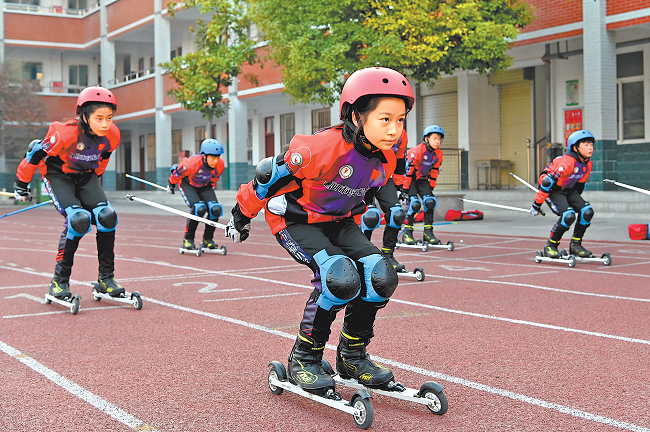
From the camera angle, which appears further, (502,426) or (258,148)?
(258,148)

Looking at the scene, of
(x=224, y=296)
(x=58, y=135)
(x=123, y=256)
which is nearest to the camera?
(x=58, y=135)

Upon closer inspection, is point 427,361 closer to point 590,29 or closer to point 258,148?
point 590,29

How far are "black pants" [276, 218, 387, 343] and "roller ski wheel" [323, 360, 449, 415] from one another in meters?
0.34

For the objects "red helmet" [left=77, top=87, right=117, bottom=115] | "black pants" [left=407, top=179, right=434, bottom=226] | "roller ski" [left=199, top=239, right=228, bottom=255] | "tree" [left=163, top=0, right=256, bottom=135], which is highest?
"tree" [left=163, top=0, right=256, bottom=135]

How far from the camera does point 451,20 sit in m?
20.0

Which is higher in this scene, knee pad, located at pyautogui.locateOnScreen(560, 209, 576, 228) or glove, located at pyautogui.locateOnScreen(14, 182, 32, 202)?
glove, located at pyautogui.locateOnScreen(14, 182, 32, 202)

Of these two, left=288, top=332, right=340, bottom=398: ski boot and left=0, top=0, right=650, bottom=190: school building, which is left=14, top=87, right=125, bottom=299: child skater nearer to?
left=288, top=332, right=340, bottom=398: ski boot

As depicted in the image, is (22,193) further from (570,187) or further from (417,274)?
(570,187)

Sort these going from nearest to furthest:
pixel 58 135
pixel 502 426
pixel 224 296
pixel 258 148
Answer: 1. pixel 502 426
2. pixel 58 135
3. pixel 224 296
4. pixel 258 148

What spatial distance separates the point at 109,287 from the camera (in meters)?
8.09

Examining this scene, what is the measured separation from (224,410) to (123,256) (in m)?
10.1

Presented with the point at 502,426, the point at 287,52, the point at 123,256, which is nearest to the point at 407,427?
the point at 502,426

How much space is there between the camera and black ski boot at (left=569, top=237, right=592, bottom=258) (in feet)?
38.8

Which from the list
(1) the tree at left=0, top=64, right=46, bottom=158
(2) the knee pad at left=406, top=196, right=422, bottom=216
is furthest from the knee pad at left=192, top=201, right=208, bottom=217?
(1) the tree at left=0, top=64, right=46, bottom=158
